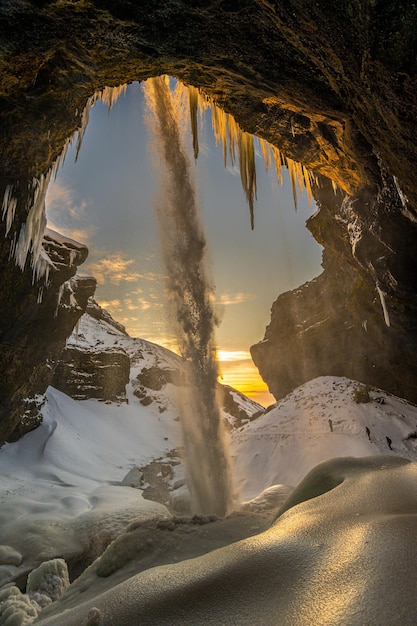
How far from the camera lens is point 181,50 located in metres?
4.41

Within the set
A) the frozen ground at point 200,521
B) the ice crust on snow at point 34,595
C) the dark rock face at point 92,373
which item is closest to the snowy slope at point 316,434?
the frozen ground at point 200,521

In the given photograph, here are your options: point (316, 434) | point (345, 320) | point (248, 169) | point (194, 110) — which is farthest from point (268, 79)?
point (345, 320)

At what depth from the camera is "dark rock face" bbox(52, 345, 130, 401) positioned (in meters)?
37.7

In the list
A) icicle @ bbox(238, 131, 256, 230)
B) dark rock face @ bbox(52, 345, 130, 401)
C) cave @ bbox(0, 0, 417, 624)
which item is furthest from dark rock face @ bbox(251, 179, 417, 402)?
dark rock face @ bbox(52, 345, 130, 401)

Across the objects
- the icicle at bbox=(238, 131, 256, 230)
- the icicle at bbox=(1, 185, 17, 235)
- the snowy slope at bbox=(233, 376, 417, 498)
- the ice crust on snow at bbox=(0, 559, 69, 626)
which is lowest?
the snowy slope at bbox=(233, 376, 417, 498)

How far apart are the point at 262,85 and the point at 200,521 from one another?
621 cm

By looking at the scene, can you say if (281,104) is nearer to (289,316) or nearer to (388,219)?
(388,219)

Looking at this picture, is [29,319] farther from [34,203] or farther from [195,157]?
[195,157]

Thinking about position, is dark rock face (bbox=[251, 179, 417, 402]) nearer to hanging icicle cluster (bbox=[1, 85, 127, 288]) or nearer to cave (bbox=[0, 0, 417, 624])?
cave (bbox=[0, 0, 417, 624])

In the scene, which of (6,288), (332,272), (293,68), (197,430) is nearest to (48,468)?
(197,430)

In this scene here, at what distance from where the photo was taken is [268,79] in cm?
461

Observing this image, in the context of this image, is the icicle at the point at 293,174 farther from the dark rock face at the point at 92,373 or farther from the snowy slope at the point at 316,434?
the dark rock face at the point at 92,373

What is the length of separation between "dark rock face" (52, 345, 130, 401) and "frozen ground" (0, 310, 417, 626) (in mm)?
4608

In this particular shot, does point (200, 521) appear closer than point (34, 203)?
Yes
